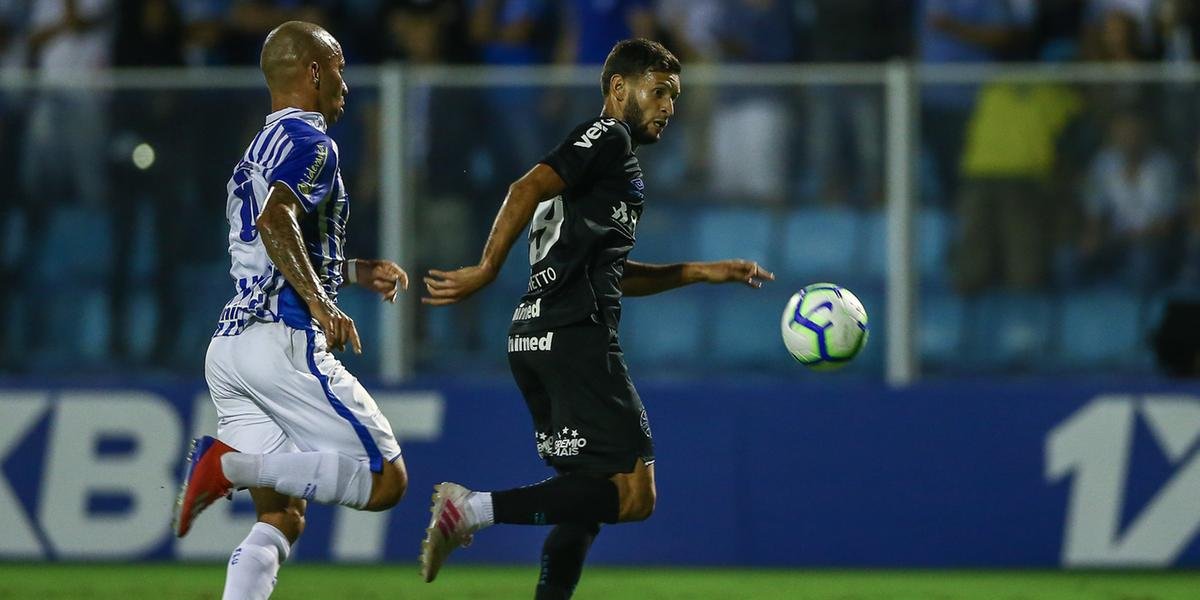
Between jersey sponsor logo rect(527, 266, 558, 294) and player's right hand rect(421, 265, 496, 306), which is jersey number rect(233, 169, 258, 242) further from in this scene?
jersey sponsor logo rect(527, 266, 558, 294)

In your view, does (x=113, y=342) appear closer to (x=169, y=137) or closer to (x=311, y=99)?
(x=169, y=137)

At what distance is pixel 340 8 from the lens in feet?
36.8

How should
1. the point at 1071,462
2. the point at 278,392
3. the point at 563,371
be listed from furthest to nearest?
the point at 1071,462 < the point at 563,371 < the point at 278,392

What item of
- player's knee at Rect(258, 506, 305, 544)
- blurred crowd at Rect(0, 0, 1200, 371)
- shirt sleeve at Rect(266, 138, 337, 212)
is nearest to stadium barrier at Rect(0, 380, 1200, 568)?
blurred crowd at Rect(0, 0, 1200, 371)

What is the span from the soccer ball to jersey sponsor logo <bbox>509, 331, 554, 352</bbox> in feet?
3.19

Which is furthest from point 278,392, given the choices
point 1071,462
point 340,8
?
point 340,8

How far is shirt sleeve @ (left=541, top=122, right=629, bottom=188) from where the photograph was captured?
6203mm

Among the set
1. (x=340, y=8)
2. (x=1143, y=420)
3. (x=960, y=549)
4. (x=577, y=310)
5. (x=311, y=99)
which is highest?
(x=340, y=8)

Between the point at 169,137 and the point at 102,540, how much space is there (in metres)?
2.03

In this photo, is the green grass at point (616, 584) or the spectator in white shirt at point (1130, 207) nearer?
the green grass at point (616, 584)

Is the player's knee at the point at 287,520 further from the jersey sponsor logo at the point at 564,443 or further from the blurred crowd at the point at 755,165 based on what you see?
the blurred crowd at the point at 755,165

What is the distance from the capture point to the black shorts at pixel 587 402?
6.39m

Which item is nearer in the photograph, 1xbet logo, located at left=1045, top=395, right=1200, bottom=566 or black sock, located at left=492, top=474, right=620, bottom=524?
black sock, located at left=492, top=474, right=620, bottom=524

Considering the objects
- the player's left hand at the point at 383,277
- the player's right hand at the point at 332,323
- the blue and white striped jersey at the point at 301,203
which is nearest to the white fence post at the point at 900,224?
the player's left hand at the point at 383,277
